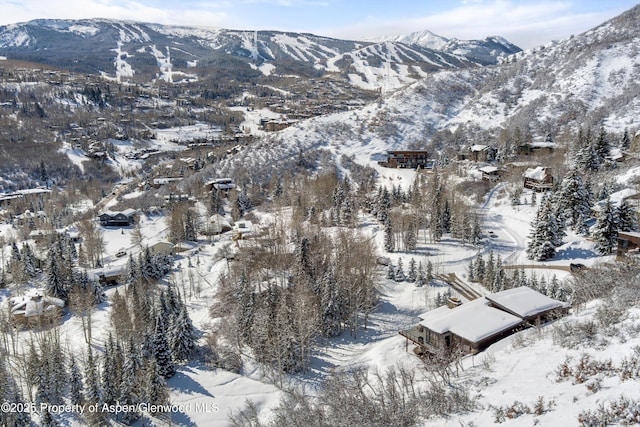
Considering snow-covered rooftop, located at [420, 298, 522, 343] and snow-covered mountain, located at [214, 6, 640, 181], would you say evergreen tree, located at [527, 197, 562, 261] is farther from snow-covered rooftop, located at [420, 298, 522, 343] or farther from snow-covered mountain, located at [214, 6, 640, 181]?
snow-covered mountain, located at [214, 6, 640, 181]

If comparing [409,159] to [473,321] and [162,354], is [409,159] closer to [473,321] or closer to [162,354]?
[473,321]

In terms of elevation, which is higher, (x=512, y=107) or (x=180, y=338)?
(x=512, y=107)

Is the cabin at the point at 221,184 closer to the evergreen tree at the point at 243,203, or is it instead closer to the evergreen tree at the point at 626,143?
the evergreen tree at the point at 243,203

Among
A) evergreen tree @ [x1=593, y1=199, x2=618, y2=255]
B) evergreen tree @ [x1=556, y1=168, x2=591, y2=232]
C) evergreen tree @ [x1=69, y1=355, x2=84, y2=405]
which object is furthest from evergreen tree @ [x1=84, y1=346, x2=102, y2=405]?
evergreen tree @ [x1=556, y1=168, x2=591, y2=232]

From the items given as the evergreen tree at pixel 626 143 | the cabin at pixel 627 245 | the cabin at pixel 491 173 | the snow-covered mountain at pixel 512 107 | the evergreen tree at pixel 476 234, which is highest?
the snow-covered mountain at pixel 512 107

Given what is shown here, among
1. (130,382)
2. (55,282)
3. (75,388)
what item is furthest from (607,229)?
(55,282)

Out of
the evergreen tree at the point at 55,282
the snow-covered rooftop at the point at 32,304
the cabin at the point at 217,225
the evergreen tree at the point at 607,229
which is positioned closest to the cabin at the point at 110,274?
the evergreen tree at the point at 55,282
